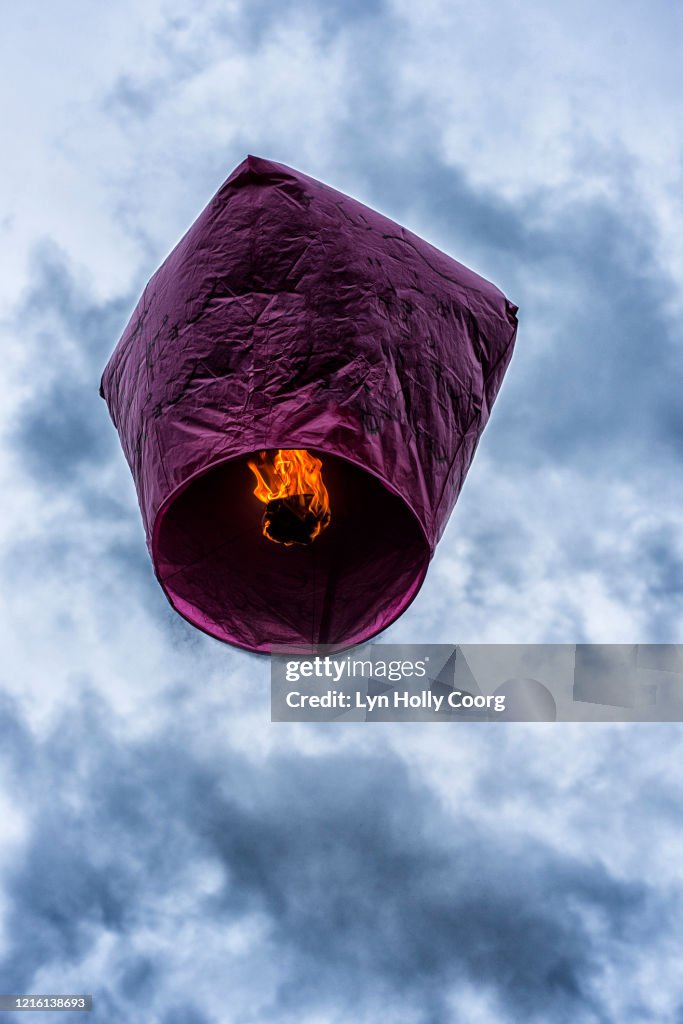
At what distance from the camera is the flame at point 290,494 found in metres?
7.58

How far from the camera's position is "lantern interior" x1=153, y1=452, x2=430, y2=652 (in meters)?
8.18

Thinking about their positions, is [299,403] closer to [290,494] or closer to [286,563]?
[290,494]

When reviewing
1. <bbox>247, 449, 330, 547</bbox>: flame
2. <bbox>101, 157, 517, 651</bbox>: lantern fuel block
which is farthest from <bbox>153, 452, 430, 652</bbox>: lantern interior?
<bbox>247, 449, 330, 547</bbox>: flame

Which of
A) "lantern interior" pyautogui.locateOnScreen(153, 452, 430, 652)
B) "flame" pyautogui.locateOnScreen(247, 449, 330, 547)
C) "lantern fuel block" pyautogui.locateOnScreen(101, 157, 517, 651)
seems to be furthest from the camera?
"lantern interior" pyautogui.locateOnScreen(153, 452, 430, 652)

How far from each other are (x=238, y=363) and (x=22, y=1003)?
18856 mm

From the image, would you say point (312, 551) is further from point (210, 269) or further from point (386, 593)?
point (210, 269)

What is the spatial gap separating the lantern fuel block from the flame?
13 mm

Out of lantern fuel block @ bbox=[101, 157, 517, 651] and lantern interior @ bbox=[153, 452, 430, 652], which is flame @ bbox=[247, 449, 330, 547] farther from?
lantern interior @ bbox=[153, 452, 430, 652]

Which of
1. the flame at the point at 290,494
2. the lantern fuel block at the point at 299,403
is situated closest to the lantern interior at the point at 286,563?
the lantern fuel block at the point at 299,403

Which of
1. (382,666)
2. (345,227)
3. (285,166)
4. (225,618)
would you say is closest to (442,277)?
(345,227)

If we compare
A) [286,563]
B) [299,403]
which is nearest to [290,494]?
[299,403]

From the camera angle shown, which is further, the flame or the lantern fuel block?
the flame

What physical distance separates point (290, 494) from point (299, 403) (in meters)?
0.95

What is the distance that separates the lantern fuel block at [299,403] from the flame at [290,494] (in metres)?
0.01
